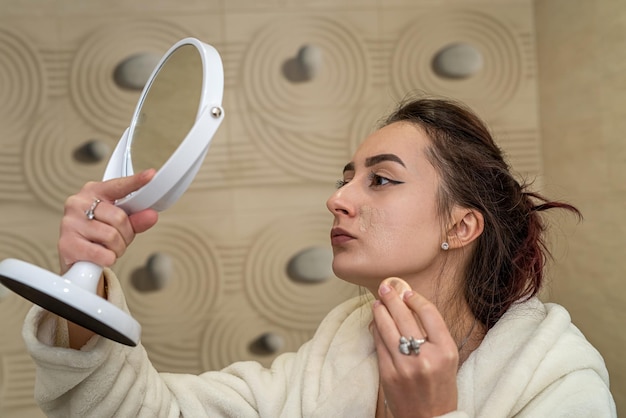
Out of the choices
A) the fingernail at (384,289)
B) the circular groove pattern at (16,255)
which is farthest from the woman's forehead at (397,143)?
the circular groove pattern at (16,255)

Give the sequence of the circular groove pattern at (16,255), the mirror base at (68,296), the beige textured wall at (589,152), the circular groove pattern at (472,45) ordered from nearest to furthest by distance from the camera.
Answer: the mirror base at (68,296) → the beige textured wall at (589,152) → the circular groove pattern at (16,255) → the circular groove pattern at (472,45)

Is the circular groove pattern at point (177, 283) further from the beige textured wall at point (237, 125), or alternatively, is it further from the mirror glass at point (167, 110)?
the mirror glass at point (167, 110)

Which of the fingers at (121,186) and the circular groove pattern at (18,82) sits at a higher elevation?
the circular groove pattern at (18,82)

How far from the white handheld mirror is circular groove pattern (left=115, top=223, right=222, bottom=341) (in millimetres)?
896

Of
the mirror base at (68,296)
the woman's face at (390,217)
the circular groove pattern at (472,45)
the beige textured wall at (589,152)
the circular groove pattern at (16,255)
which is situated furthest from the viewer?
the circular groove pattern at (472,45)

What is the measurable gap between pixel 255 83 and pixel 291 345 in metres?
0.80

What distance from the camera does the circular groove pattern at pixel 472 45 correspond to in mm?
1805

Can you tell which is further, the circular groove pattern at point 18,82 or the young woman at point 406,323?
the circular groove pattern at point 18,82

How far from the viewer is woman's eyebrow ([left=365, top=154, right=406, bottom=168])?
3.42 feet

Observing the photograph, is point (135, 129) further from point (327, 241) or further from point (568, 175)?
point (568, 175)

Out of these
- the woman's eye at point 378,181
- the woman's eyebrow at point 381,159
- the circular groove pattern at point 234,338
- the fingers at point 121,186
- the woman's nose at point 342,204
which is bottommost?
the circular groove pattern at point 234,338

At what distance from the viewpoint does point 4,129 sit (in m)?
1.69

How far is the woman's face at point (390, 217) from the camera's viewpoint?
3.29 feet

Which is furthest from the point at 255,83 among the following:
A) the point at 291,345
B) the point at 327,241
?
the point at 291,345
